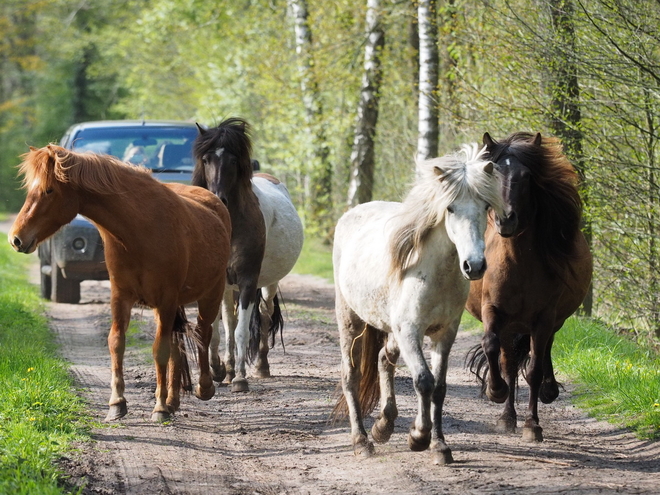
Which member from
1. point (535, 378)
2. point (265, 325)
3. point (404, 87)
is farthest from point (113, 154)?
point (535, 378)

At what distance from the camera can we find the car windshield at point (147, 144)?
11.9 metres

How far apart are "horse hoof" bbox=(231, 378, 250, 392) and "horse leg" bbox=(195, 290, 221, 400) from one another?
25.3 inches

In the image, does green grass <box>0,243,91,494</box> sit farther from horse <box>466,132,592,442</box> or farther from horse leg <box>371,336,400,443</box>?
horse <box>466,132,592,442</box>

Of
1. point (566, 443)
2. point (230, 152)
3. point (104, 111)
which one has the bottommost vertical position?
point (566, 443)

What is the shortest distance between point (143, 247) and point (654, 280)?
5.55 metres

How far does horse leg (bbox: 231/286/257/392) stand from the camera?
777cm

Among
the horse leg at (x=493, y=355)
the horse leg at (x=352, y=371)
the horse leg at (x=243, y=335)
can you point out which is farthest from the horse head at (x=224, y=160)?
the horse leg at (x=493, y=355)

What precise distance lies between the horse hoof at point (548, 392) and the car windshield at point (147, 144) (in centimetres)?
648

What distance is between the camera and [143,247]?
6.07m

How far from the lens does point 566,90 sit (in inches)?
368

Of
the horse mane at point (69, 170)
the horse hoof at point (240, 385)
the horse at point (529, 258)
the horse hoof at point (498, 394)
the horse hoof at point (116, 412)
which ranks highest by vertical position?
the horse mane at point (69, 170)

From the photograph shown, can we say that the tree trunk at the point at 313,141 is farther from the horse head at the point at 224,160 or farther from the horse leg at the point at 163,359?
the horse leg at the point at 163,359

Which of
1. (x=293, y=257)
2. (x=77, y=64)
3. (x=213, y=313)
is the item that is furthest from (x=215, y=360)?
(x=77, y=64)

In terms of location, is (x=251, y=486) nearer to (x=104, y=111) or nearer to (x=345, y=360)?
(x=345, y=360)
